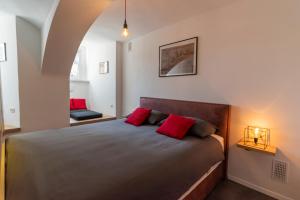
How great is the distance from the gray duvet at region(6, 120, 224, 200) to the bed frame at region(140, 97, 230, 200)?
0.70 ft

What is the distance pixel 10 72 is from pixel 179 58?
9.82 feet

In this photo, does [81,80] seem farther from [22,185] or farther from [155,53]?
[22,185]

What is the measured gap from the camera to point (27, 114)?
2895 mm

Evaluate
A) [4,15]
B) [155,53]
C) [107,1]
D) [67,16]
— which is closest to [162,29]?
[155,53]

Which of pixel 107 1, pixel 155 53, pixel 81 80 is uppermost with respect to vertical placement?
pixel 107 1

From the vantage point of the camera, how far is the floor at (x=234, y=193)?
1.95 m

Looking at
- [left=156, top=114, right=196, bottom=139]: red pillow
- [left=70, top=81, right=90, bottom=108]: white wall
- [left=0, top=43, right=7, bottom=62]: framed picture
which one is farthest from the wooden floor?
[left=156, top=114, right=196, bottom=139]: red pillow

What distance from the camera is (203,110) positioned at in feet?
8.23

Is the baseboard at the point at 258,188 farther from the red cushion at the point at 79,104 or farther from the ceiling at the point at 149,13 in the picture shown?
the red cushion at the point at 79,104

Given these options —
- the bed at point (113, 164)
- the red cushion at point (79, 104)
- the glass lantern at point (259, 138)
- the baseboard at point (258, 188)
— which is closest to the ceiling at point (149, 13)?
the bed at point (113, 164)

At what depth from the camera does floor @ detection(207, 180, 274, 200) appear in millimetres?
1953

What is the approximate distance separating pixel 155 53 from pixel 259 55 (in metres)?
1.85

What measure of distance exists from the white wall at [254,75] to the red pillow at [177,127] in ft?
1.94

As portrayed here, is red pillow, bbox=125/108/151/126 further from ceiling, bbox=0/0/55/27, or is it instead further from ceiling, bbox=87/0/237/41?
ceiling, bbox=0/0/55/27
